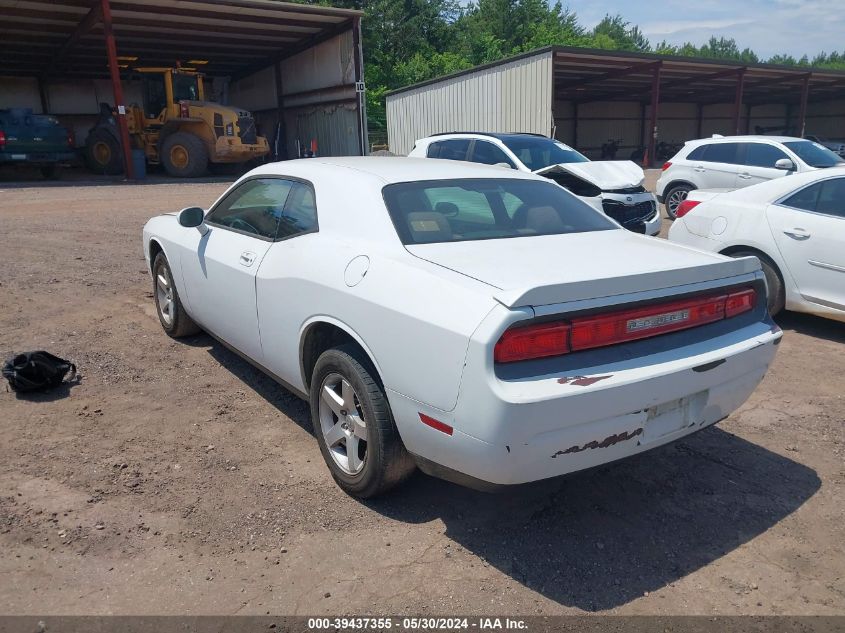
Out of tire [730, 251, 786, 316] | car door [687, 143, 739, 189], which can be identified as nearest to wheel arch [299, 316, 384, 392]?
tire [730, 251, 786, 316]

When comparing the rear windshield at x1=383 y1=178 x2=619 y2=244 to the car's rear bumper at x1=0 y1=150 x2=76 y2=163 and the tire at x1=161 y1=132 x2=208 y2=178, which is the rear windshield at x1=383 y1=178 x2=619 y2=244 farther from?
the car's rear bumper at x1=0 y1=150 x2=76 y2=163

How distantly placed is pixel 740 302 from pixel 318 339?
2.05m

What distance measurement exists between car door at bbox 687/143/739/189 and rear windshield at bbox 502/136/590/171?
122 inches

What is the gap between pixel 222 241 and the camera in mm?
4297

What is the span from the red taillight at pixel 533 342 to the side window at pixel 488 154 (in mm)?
7821

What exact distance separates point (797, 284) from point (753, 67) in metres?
25.4

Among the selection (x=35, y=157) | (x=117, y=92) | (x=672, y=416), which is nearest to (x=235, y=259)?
(x=672, y=416)

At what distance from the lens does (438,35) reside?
47938 mm

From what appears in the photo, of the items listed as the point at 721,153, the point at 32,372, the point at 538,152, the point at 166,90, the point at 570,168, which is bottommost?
the point at 32,372

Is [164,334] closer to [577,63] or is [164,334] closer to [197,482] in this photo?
[197,482]

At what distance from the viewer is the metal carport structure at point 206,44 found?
18.7m

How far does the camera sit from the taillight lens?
95.6 inches

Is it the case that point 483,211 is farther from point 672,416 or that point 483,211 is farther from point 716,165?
point 716,165

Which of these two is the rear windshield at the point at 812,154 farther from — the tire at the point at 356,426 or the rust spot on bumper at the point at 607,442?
the tire at the point at 356,426
